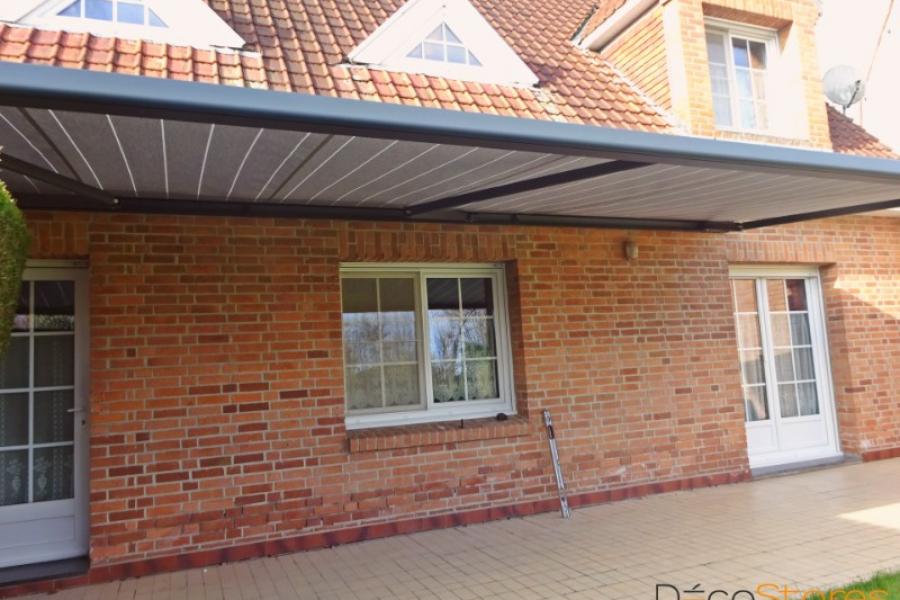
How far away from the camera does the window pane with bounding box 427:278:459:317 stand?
659cm

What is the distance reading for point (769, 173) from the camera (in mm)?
4809

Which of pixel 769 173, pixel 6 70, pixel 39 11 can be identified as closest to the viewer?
pixel 6 70

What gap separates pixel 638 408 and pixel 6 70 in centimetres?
605

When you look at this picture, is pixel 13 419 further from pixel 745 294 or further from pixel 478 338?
pixel 745 294

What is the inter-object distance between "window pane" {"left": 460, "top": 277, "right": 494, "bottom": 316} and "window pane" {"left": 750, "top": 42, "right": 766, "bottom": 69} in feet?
15.4

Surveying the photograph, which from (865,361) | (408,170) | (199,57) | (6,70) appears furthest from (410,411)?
(865,361)

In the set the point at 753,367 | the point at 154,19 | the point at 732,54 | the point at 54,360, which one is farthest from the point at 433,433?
the point at 732,54

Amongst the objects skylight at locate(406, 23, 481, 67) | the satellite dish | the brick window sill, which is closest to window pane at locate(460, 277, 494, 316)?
the brick window sill

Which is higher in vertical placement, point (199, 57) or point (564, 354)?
point (199, 57)

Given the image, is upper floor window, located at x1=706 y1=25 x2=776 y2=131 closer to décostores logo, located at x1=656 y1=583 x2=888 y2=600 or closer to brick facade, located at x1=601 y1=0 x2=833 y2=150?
brick facade, located at x1=601 y1=0 x2=833 y2=150

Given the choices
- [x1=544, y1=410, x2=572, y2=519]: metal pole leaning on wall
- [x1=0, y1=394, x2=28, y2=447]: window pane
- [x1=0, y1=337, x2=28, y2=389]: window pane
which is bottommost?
[x1=544, y1=410, x2=572, y2=519]: metal pole leaning on wall

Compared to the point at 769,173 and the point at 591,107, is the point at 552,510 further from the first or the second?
the point at 591,107

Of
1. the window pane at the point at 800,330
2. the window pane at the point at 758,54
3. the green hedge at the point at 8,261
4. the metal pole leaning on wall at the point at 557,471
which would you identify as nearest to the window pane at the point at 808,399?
the window pane at the point at 800,330

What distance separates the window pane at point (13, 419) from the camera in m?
5.07
